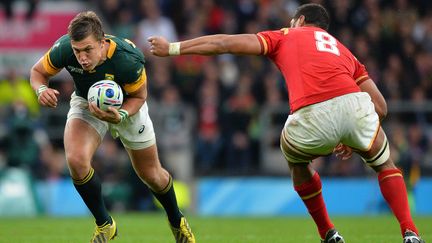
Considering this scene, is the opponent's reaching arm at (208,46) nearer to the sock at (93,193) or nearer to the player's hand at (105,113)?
the player's hand at (105,113)

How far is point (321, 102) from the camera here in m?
8.67

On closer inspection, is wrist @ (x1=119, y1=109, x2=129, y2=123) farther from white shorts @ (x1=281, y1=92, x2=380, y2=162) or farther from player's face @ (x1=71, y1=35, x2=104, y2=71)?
white shorts @ (x1=281, y1=92, x2=380, y2=162)

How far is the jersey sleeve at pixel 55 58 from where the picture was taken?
9070 millimetres

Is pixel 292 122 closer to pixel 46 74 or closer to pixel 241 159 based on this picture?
pixel 46 74

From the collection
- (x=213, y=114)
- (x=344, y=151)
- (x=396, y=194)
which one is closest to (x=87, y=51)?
(x=344, y=151)

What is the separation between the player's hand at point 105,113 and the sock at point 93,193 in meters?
0.67

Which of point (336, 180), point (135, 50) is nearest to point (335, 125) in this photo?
point (135, 50)

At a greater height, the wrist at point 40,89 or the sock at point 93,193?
the wrist at point 40,89

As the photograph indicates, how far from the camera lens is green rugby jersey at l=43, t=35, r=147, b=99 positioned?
8.99m

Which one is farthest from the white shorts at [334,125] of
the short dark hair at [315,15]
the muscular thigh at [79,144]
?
the muscular thigh at [79,144]

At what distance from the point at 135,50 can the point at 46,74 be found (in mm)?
884

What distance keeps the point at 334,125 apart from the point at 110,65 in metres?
2.15

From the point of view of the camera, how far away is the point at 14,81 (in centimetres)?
1850

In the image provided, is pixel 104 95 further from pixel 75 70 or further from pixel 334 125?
pixel 334 125
